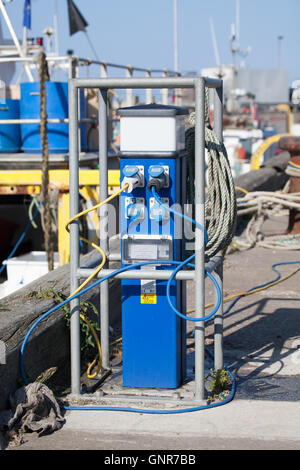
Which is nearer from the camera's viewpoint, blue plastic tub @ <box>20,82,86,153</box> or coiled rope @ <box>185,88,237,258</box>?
coiled rope @ <box>185,88,237,258</box>

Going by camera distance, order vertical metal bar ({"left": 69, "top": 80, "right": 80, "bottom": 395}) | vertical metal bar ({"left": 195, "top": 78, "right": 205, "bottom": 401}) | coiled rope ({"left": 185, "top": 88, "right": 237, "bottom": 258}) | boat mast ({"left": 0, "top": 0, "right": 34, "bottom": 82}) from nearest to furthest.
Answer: vertical metal bar ({"left": 195, "top": 78, "right": 205, "bottom": 401}) → vertical metal bar ({"left": 69, "top": 80, "right": 80, "bottom": 395}) → coiled rope ({"left": 185, "top": 88, "right": 237, "bottom": 258}) → boat mast ({"left": 0, "top": 0, "right": 34, "bottom": 82})

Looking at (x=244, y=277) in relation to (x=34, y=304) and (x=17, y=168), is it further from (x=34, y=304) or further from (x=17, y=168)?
(x=17, y=168)

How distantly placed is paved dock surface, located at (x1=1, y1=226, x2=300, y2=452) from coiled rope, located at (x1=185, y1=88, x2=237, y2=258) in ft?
3.10

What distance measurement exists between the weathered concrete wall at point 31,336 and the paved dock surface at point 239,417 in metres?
0.40

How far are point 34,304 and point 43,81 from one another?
16.2 ft

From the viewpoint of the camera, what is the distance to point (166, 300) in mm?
4391

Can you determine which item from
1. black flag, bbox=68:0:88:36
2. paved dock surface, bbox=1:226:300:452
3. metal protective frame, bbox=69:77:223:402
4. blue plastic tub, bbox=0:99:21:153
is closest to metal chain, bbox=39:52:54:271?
blue plastic tub, bbox=0:99:21:153

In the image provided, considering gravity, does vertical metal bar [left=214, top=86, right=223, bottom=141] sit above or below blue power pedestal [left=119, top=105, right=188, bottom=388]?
above

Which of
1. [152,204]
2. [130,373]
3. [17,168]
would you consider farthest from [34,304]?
[17,168]

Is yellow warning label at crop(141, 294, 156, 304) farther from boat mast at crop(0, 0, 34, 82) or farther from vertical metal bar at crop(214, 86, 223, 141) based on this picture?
boat mast at crop(0, 0, 34, 82)

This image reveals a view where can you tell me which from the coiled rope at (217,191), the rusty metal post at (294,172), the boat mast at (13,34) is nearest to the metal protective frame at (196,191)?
the coiled rope at (217,191)

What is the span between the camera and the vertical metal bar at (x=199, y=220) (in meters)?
4.09

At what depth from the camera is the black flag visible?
15.2 m

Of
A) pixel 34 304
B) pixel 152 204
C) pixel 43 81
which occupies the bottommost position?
pixel 34 304
